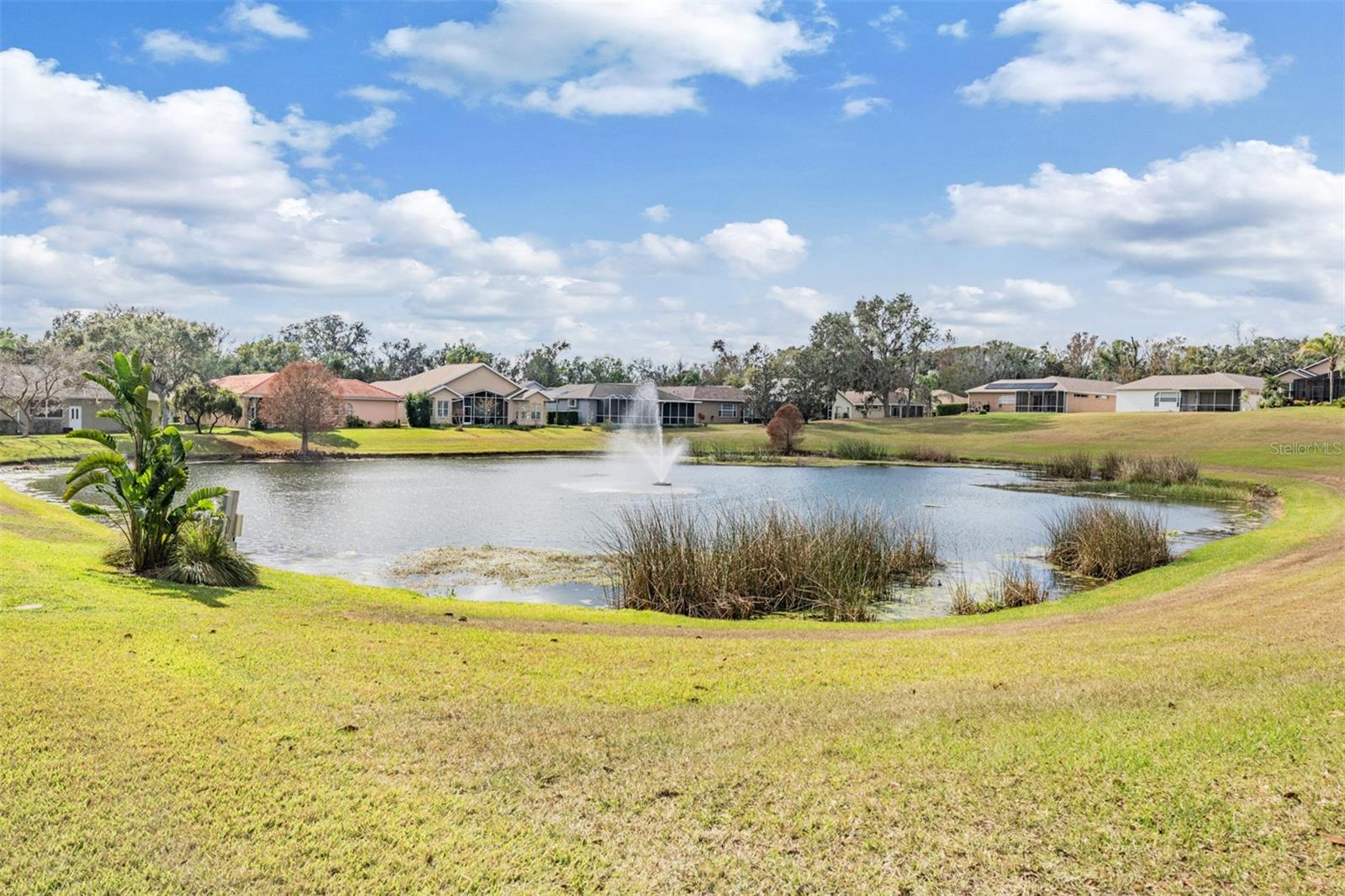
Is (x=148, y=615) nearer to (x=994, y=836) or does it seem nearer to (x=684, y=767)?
(x=684, y=767)

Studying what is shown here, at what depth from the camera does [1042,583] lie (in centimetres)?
1666

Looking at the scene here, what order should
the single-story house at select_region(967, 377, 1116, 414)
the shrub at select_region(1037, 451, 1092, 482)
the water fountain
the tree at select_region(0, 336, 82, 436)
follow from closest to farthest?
the shrub at select_region(1037, 451, 1092, 482)
the water fountain
the tree at select_region(0, 336, 82, 436)
the single-story house at select_region(967, 377, 1116, 414)

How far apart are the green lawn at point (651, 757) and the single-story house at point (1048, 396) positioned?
89496 millimetres

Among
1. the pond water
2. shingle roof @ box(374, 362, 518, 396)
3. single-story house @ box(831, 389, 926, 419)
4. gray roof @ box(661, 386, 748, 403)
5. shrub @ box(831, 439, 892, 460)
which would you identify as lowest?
the pond water

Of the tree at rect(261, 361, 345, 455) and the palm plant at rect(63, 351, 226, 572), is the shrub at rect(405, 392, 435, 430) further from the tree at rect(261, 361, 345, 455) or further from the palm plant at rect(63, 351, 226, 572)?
the palm plant at rect(63, 351, 226, 572)

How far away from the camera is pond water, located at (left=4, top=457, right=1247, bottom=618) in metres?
18.2

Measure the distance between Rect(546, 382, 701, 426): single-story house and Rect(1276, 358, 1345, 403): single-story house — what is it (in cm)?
5177

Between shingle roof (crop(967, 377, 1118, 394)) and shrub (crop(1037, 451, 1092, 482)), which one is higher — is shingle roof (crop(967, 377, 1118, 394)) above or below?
above

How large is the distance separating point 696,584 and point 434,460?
4123 centimetres

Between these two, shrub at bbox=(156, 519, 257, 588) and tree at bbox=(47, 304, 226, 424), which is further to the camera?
tree at bbox=(47, 304, 226, 424)

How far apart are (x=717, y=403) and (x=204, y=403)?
50.3 m

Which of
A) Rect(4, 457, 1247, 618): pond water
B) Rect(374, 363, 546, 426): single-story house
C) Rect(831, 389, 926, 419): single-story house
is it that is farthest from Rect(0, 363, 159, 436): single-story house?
Rect(831, 389, 926, 419): single-story house

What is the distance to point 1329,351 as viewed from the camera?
3155 inches

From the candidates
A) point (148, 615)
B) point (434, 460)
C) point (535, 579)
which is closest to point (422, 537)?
point (535, 579)
